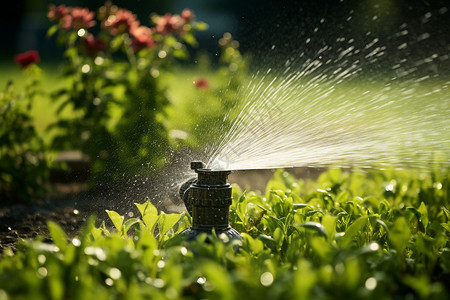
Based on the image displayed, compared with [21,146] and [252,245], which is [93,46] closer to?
[21,146]

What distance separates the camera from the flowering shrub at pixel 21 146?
3896 millimetres

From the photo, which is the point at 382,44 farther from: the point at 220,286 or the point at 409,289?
the point at 220,286

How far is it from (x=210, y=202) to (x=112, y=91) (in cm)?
245

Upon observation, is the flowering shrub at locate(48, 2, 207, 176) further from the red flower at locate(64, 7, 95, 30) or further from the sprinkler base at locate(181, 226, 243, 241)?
the sprinkler base at locate(181, 226, 243, 241)

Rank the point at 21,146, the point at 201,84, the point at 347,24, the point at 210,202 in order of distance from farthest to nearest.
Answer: the point at 347,24 → the point at 201,84 → the point at 21,146 → the point at 210,202

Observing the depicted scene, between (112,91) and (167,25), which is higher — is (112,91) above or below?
below

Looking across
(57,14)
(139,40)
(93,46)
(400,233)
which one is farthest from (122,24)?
(400,233)

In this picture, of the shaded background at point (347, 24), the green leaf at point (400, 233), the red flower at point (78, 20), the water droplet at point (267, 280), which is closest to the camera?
the water droplet at point (267, 280)

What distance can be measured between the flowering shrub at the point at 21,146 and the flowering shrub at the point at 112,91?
18cm

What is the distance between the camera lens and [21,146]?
409cm

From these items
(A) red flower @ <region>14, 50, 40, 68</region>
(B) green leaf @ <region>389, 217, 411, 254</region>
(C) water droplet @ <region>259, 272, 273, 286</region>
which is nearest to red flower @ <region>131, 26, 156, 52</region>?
(A) red flower @ <region>14, 50, 40, 68</region>

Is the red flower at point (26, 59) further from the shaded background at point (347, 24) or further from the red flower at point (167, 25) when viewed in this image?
Result: the shaded background at point (347, 24)

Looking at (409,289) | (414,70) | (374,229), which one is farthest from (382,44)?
(409,289)

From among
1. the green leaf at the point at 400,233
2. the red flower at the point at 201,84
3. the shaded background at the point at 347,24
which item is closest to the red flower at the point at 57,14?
the red flower at the point at 201,84
